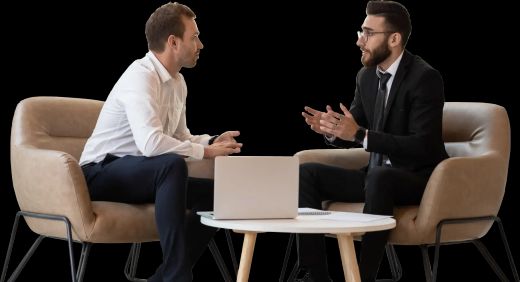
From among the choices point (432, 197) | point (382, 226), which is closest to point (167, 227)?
point (382, 226)

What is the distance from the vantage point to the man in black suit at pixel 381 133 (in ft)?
13.2

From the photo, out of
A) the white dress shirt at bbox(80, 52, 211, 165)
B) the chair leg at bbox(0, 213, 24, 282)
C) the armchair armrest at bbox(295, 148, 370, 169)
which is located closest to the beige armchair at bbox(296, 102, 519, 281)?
the armchair armrest at bbox(295, 148, 370, 169)

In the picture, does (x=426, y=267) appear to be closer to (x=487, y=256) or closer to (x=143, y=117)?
(x=487, y=256)

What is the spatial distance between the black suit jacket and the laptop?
0.76 m

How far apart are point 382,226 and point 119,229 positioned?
1204 millimetres

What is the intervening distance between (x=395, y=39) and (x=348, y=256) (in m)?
1.37

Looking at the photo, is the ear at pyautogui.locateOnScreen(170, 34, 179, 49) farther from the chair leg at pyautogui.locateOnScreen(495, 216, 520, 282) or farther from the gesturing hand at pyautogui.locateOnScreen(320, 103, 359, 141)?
the chair leg at pyautogui.locateOnScreen(495, 216, 520, 282)

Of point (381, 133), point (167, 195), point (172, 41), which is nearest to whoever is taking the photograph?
point (167, 195)

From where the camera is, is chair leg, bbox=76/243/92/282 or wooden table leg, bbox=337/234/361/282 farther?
chair leg, bbox=76/243/92/282

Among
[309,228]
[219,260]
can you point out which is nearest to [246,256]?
[309,228]

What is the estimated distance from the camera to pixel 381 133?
4176mm

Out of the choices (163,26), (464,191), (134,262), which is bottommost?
(134,262)

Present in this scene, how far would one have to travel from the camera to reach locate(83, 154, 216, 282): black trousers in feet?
12.3

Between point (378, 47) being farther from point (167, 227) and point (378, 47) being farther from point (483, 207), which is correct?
A: point (167, 227)
